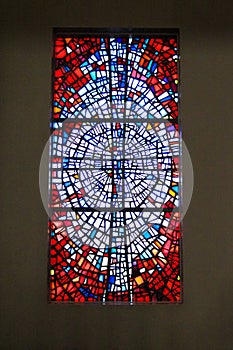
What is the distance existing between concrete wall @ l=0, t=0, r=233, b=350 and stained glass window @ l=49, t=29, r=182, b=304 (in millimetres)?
143

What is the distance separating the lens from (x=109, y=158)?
4.75 metres

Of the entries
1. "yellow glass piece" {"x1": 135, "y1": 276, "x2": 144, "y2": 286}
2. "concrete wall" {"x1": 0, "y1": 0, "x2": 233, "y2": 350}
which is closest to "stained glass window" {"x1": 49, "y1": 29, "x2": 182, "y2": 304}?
"yellow glass piece" {"x1": 135, "y1": 276, "x2": 144, "y2": 286}

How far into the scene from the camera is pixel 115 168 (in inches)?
187

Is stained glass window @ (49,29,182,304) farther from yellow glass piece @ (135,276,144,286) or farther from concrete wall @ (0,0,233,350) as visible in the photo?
concrete wall @ (0,0,233,350)

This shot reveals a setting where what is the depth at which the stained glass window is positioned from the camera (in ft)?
15.0
